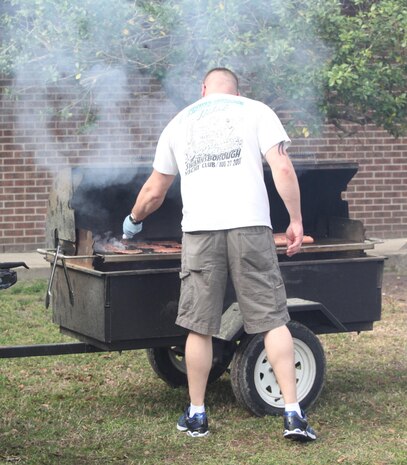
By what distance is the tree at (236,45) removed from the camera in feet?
25.0

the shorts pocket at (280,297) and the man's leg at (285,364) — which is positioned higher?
the shorts pocket at (280,297)

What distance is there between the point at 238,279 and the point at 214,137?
28.9 inches

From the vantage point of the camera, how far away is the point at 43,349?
5656mm

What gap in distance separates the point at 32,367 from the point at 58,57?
8.53 feet

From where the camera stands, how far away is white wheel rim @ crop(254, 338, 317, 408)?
5.66 metres

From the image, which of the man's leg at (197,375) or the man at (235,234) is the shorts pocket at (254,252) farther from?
the man's leg at (197,375)

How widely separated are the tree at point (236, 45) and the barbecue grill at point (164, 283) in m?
1.66

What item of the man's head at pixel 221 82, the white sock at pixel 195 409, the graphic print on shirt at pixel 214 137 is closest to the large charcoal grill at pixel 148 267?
the white sock at pixel 195 409

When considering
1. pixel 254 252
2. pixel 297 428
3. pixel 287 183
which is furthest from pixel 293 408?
pixel 287 183

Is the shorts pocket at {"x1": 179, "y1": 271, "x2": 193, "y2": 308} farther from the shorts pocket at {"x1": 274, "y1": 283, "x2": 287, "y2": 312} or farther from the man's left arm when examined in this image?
the man's left arm

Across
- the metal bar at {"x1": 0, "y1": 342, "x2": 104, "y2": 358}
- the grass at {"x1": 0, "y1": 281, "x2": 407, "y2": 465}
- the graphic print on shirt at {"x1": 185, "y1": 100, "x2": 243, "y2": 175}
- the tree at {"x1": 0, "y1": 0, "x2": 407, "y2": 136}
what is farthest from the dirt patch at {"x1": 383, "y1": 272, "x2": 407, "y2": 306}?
the graphic print on shirt at {"x1": 185, "y1": 100, "x2": 243, "y2": 175}

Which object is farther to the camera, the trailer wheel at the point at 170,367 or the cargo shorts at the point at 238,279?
the trailer wheel at the point at 170,367

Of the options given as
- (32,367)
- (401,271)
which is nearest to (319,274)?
(32,367)

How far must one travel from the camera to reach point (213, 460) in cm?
495
